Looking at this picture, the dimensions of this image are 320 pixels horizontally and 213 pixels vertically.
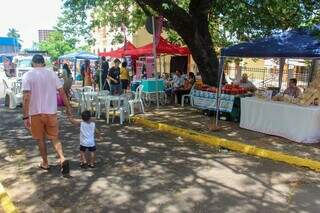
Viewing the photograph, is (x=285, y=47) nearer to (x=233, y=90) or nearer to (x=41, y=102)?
(x=233, y=90)

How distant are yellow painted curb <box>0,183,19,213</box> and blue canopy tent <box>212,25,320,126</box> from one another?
20.9 feet

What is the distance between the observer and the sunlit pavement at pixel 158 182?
5.80 metres

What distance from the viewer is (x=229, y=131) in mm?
10773

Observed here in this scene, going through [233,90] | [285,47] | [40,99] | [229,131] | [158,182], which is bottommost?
[158,182]

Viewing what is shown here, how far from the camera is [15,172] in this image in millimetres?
7309

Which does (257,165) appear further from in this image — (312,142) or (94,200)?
(94,200)

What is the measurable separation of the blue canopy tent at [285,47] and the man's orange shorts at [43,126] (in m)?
5.11

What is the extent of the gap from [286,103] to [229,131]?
1490 mm

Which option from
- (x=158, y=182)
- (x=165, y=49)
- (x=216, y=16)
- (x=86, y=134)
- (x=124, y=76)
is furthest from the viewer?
(x=165, y=49)

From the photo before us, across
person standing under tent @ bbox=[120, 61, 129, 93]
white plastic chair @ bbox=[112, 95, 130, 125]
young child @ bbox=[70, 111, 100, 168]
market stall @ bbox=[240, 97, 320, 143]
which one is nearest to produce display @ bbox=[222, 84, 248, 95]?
market stall @ bbox=[240, 97, 320, 143]

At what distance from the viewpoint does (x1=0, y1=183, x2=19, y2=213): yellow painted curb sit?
17.6 feet

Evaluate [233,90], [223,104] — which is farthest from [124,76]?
[233,90]

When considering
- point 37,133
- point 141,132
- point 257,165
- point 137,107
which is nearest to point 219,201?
point 257,165

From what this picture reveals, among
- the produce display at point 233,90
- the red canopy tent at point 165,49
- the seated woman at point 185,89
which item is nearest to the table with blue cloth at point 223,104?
the produce display at point 233,90
